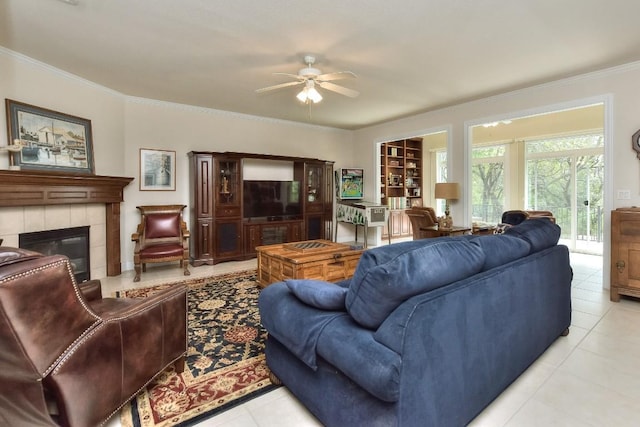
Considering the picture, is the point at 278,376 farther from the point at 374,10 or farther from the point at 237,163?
the point at 237,163

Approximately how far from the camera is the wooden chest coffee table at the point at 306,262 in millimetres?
3045

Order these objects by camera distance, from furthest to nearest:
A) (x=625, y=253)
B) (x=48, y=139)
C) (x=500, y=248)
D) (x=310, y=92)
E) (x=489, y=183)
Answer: (x=489, y=183) < (x=48, y=139) < (x=310, y=92) < (x=625, y=253) < (x=500, y=248)

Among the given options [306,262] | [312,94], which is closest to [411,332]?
[306,262]

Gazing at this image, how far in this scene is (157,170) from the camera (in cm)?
488

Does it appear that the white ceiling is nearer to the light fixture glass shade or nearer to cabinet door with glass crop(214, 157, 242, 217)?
the light fixture glass shade

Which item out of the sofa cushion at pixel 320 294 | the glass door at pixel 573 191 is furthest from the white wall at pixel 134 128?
the glass door at pixel 573 191

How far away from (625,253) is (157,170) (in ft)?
19.8

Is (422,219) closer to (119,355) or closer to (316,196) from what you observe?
(316,196)

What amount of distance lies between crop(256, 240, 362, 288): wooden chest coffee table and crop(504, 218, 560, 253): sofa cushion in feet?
5.31

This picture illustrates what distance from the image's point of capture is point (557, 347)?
7.48 feet

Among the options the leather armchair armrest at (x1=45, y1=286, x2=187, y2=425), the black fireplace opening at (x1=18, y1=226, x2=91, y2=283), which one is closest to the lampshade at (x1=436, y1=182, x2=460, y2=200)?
the leather armchair armrest at (x1=45, y1=286, x2=187, y2=425)

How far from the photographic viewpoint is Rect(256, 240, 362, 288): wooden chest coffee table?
304cm

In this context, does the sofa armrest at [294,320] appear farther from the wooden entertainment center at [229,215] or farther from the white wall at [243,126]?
the wooden entertainment center at [229,215]

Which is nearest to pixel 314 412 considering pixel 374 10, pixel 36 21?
pixel 374 10
